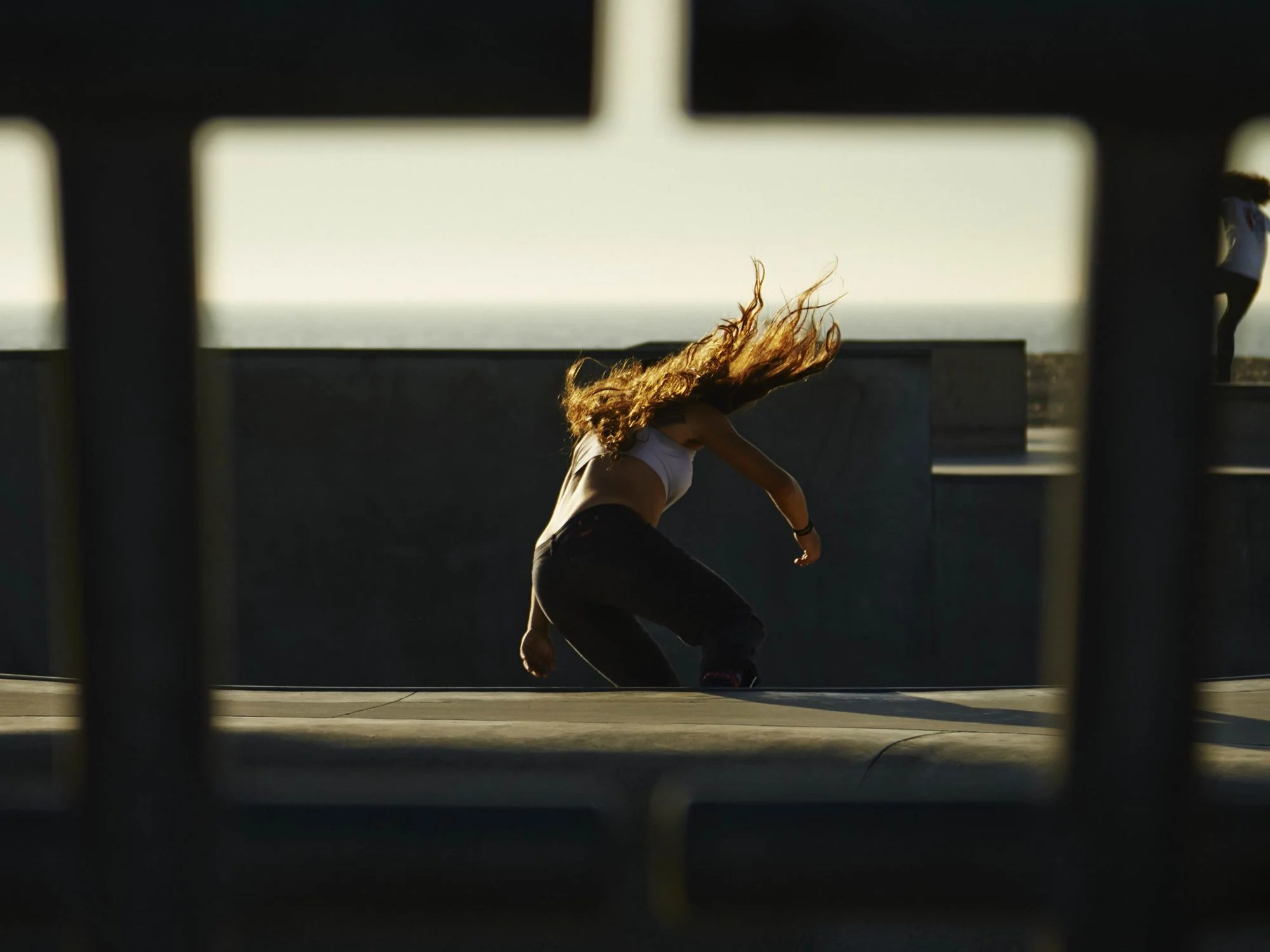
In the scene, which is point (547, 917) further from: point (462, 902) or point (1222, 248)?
point (1222, 248)

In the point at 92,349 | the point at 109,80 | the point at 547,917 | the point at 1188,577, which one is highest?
the point at 109,80

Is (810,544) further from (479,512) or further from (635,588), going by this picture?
(479,512)

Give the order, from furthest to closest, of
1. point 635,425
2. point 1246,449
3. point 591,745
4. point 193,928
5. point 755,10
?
point 1246,449, point 635,425, point 591,745, point 193,928, point 755,10

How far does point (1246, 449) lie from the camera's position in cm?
1210

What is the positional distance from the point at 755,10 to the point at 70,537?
0.40 meters

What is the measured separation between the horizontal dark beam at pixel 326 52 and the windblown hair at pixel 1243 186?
0.29 m

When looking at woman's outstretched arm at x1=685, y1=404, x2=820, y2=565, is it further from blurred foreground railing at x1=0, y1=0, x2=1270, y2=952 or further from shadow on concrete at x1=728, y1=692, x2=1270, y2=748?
blurred foreground railing at x1=0, y1=0, x2=1270, y2=952

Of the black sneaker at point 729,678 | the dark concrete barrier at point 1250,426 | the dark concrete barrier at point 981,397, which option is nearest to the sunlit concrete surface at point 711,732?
the black sneaker at point 729,678

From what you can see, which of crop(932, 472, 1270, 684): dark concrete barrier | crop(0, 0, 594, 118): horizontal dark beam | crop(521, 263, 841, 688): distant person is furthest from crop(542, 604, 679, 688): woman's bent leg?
crop(932, 472, 1270, 684): dark concrete barrier

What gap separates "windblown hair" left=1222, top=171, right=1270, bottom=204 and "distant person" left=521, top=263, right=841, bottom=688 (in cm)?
161

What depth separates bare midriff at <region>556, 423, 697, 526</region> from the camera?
451 centimetres

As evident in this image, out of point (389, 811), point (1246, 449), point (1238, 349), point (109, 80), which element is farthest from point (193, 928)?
point (1246, 449)

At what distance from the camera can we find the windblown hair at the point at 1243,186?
60 cm

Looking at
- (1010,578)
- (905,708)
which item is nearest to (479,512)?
(1010,578)
